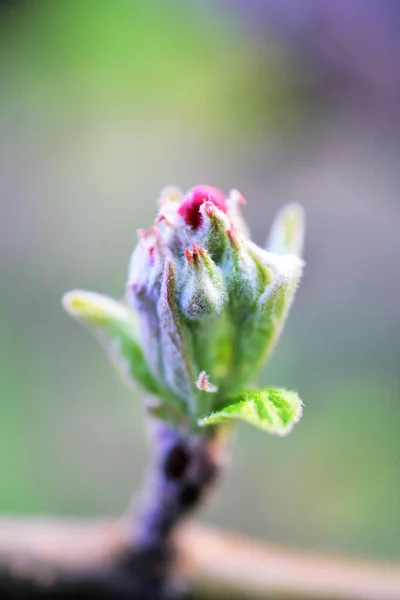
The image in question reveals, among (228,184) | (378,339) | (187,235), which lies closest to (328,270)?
(378,339)

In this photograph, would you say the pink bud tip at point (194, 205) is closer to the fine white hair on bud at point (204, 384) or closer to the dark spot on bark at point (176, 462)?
the fine white hair on bud at point (204, 384)

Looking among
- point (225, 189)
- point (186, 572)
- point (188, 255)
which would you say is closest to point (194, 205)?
point (188, 255)

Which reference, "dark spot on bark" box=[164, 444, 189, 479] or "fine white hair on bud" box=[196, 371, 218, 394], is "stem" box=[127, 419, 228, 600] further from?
"fine white hair on bud" box=[196, 371, 218, 394]

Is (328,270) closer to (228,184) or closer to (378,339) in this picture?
(378,339)

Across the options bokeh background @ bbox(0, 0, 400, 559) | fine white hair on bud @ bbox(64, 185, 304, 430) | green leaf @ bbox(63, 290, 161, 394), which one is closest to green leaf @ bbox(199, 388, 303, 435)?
fine white hair on bud @ bbox(64, 185, 304, 430)

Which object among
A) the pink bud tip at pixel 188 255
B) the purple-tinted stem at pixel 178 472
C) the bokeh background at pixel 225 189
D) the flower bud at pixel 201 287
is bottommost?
the purple-tinted stem at pixel 178 472

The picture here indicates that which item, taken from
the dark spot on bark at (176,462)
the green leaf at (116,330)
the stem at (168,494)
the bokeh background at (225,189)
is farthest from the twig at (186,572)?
the bokeh background at (225,189)
